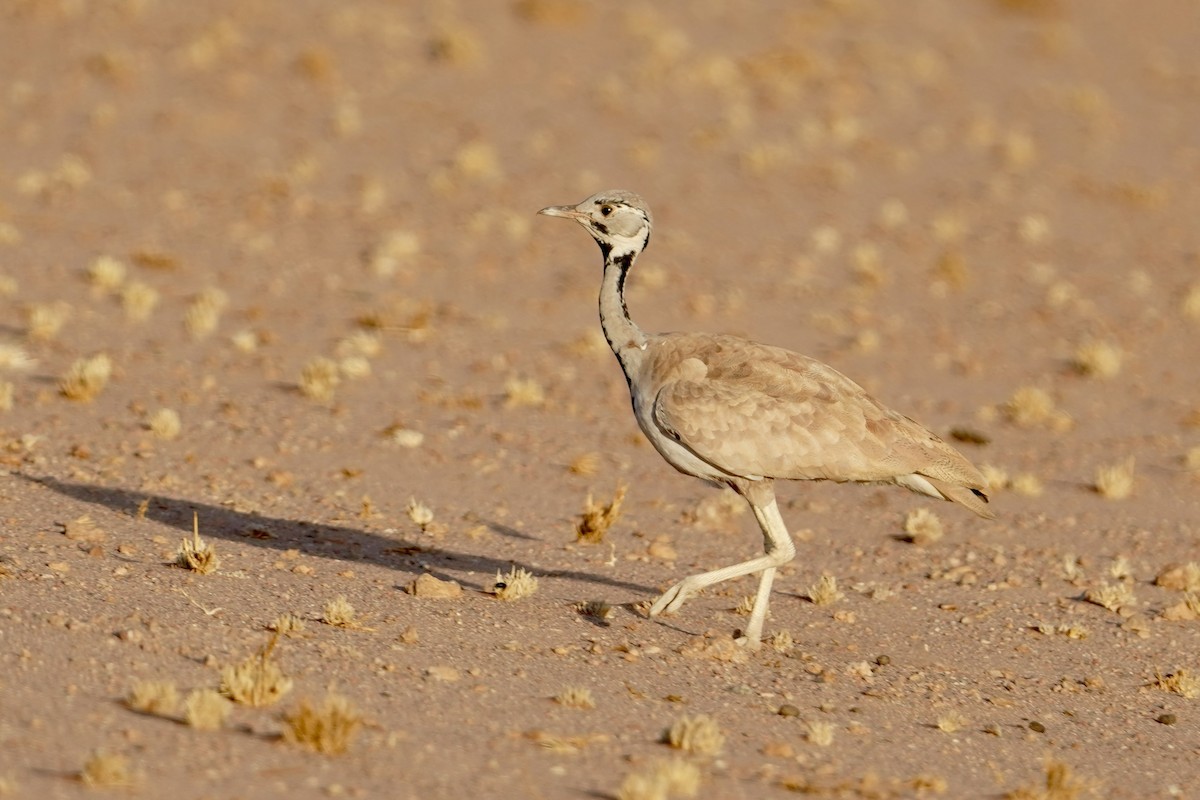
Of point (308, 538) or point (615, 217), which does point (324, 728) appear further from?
point (308, 538)

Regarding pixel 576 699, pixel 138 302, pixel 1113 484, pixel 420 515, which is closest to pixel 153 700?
pixel 576 699

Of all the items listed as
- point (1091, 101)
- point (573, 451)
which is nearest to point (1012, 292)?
point (573, 451)

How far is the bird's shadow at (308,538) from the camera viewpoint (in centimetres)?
1033

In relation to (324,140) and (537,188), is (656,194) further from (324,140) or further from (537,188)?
(324,140)

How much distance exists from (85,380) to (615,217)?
6.50 metres

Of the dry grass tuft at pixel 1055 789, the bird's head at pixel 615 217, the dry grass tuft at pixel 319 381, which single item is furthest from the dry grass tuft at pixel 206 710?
the dry grass tuft at pixel 319 381

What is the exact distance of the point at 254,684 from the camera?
23.8 feet

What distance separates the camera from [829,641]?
377 inches

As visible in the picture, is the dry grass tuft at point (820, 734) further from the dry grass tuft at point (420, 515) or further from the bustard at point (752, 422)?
the dry grass tuft at point (420, 515)

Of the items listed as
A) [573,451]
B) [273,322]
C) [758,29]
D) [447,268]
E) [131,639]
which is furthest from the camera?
[758,29]

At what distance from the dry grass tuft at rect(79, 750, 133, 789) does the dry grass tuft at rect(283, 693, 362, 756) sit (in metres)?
0.75

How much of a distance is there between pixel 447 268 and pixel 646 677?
12773mm

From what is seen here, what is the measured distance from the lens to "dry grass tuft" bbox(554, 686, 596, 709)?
7.83 m

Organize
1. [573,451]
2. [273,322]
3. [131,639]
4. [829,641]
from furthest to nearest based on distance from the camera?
1. [273,322]
2. [573,451]
3. [829,641]
4. [131,639]
